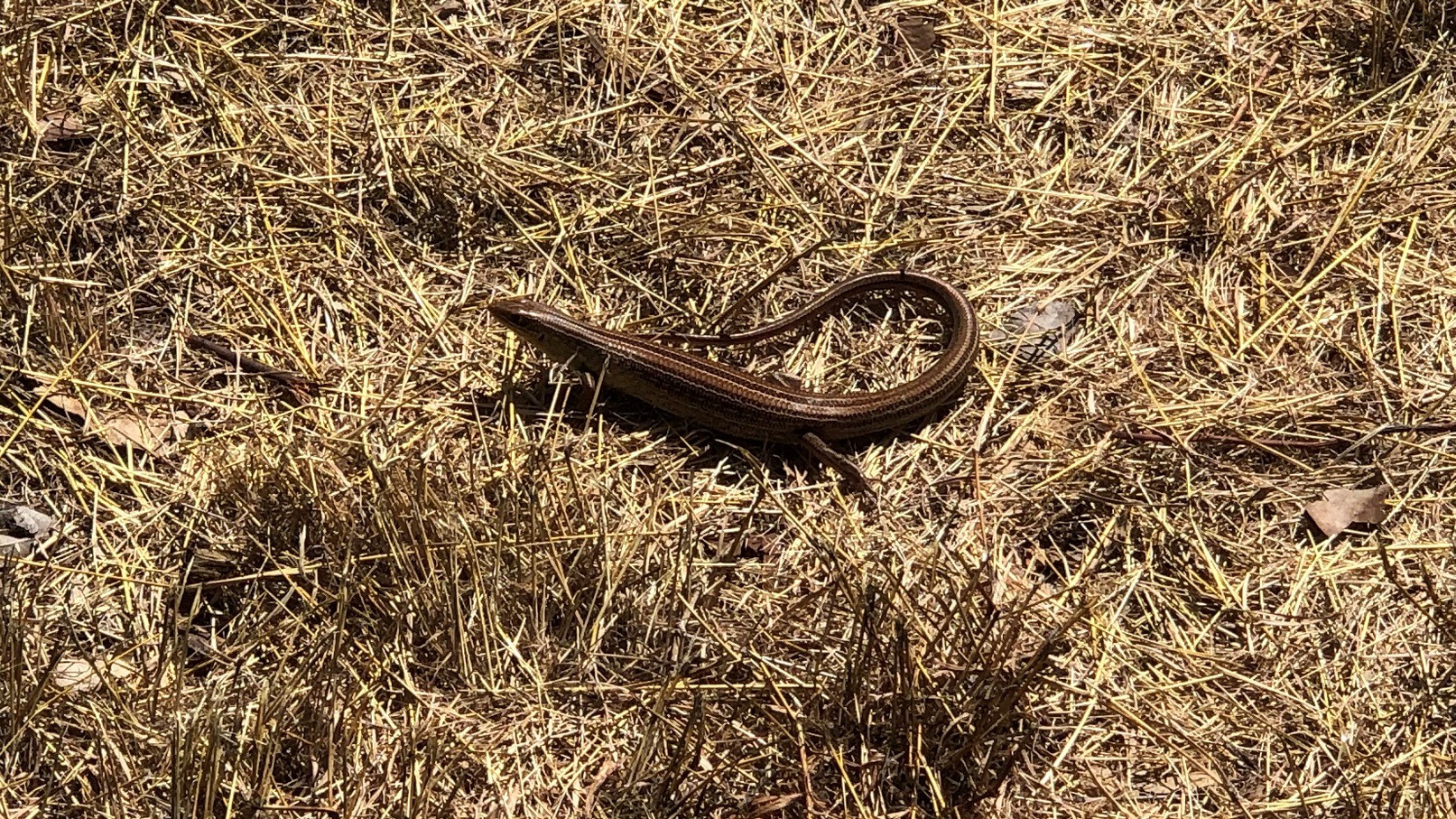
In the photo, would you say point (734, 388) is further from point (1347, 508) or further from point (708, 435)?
point (1347, 508)

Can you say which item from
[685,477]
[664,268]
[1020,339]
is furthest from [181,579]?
[1020,339]

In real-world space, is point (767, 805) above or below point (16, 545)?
above

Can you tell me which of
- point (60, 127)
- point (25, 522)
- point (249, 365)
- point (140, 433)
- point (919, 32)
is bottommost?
point (25, 522)

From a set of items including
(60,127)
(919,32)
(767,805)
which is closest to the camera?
(767,805)

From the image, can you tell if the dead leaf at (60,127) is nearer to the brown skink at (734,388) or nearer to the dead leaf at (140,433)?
the dead leaf at (140,433)

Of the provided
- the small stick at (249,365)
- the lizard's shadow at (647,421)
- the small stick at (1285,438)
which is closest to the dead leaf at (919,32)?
the lizard's shadow at (647,421)

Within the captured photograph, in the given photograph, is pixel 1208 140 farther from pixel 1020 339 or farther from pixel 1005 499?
pixel 1005 499

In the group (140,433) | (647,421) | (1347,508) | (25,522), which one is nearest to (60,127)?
(140,433)

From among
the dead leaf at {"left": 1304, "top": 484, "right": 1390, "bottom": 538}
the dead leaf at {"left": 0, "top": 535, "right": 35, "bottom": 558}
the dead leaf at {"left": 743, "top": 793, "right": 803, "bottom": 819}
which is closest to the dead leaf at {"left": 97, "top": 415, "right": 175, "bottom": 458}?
the dead leaf at {"left": 0, "top": 535, "right": 35, "bottom": 558}
